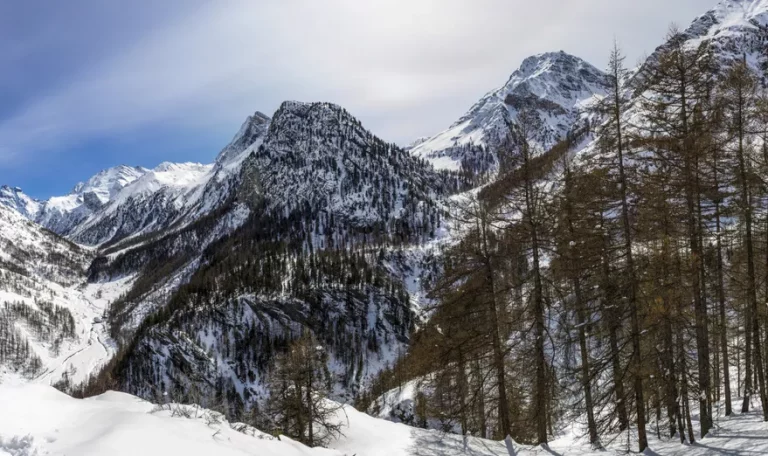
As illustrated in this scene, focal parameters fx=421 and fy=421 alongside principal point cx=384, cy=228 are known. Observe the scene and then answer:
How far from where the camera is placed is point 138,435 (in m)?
8.27

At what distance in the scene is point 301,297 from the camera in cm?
A: 15412

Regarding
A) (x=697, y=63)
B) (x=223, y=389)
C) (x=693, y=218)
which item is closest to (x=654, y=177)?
(x=693, y=218)

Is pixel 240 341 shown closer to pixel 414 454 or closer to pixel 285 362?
pixel 285 362

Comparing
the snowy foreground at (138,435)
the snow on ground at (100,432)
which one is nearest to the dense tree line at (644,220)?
the snowy foreground at (138,435)

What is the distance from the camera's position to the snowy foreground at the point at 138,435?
Result: 7.99 meters

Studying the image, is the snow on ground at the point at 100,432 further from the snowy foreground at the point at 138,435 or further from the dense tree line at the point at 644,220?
the dense tree line at the point at 644,220

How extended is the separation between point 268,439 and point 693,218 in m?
14.4

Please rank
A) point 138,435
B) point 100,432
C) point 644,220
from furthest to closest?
1. point 644,220
2. point 100,432
3. point 138,435

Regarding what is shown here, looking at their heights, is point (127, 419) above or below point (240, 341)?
above

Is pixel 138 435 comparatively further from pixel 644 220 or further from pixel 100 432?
pixel 644 220

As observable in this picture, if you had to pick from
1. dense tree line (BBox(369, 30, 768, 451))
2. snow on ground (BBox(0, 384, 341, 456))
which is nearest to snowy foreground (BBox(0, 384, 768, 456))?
snow on ground (BBox(0, 384, 341, 456))

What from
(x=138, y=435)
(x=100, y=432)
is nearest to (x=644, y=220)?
(x=138, y=435)

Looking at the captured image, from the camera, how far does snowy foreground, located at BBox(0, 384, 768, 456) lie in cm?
799

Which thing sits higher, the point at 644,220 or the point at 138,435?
the point at 644,220
